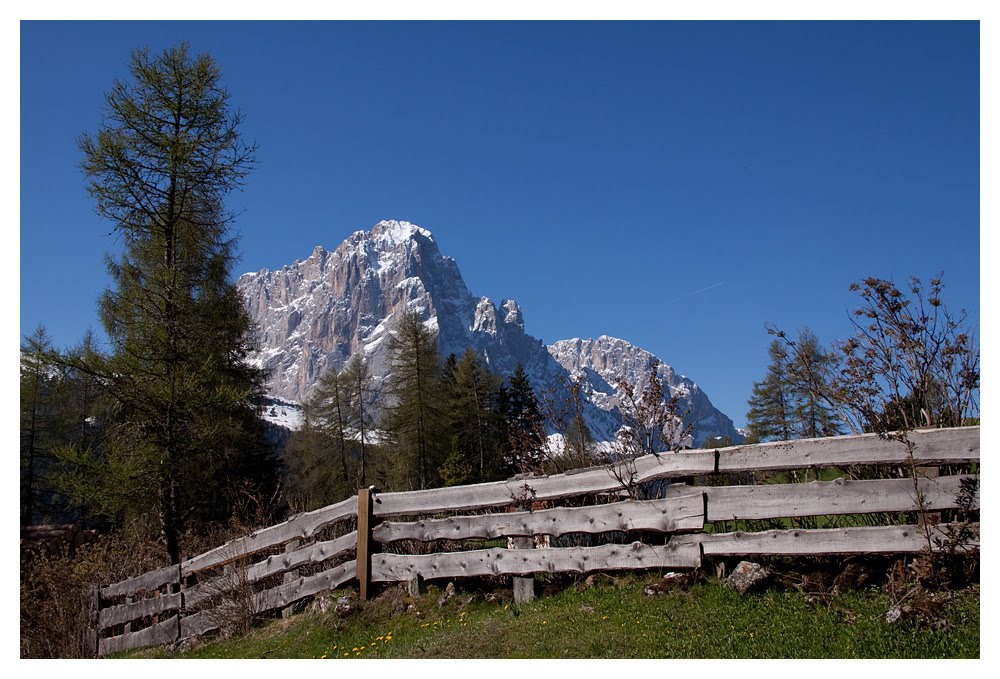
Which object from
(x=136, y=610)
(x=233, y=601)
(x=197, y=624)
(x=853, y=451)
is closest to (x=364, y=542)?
(x=233, y=601)

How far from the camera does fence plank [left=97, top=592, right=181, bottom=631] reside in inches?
374

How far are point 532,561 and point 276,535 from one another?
12.2 ft

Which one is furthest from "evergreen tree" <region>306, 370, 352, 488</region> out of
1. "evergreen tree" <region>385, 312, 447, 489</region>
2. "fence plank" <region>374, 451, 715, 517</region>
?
"fence plank" <region>374, 451, 715, 517</region>

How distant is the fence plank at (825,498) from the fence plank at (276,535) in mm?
4136

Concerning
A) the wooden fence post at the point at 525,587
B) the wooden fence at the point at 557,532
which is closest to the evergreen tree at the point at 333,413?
the wooden fence at the point at 557,532

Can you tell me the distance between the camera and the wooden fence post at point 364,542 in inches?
301

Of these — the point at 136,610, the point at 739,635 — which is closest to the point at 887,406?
the point at 739,635

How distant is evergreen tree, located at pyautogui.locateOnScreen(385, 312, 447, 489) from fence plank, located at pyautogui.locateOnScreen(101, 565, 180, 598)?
19.9m

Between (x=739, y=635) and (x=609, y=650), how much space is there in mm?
890

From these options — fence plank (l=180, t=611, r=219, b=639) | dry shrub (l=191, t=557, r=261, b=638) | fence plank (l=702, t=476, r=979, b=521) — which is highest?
fence plank (l=702, t=476, r=979, b=521)

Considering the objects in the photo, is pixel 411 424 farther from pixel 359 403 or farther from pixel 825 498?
pixel 825 498

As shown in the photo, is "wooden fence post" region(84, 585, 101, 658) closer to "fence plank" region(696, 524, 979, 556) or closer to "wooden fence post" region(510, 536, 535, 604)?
"wooden fence post" region(510, 536, 535, 604)

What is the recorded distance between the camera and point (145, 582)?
1008 centimetres

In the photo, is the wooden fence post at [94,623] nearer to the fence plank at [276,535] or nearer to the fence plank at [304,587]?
the fence plank at [276,535]
